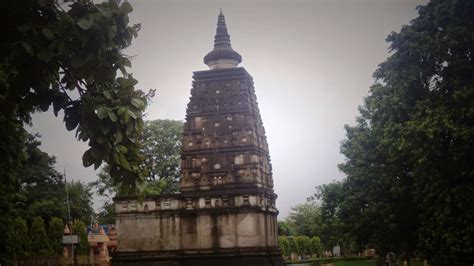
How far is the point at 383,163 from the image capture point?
18672 mm

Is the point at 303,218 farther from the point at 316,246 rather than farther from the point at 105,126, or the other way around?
the point at 105,126

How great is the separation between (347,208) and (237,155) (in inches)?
208

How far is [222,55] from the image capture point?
22766 mm

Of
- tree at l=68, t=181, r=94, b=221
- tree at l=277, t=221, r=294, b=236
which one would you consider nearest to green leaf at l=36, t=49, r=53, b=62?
tree at l=68, t=181, r=94, b=221

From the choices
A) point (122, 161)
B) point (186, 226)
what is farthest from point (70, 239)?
point (122, 161)

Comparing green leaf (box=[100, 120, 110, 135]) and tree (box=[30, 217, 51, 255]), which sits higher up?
green leaf (box=[100, 120, 110, 135])

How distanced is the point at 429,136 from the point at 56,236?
2512 cm

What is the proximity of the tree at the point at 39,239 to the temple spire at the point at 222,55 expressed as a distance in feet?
50.8

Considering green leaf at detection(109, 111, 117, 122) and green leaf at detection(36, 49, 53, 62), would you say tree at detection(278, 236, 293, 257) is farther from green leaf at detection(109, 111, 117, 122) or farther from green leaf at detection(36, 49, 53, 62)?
green leaf at detection(36, 49, 53, 62)

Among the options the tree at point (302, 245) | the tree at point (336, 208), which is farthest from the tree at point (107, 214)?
the tree at point (302, 245)

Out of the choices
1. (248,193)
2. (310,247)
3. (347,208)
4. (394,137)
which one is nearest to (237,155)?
(248,193)

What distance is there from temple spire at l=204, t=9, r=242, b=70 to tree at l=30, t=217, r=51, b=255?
50.8 ft

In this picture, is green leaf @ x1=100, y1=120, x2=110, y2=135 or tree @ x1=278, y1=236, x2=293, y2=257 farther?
tree @ x1=278, y1=236, x2=293, y2=257

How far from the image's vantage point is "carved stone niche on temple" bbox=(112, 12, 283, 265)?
1952 centimetres
